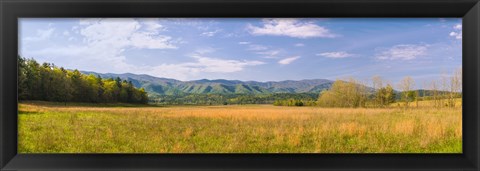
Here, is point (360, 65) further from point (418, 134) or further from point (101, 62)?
point (101, 62)

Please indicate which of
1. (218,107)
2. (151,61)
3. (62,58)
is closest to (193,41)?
(151,61)

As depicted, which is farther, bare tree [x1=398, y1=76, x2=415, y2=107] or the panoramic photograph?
bare tree [x1=398, y1=76, x2=415, y2=107]

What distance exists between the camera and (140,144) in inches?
89.7

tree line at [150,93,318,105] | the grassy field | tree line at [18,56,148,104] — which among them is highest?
tree line at [18,56,148,104]

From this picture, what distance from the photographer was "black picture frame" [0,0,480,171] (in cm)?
200

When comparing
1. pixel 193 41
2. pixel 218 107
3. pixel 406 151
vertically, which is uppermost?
pixel 193 41

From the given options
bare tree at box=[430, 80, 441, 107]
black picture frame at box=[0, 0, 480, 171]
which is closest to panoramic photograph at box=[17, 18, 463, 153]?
bare tree at box=[430, 80, 441, 107]

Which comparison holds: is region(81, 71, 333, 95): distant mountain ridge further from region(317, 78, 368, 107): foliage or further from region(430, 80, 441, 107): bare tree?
region(430, 80, 441, 107): bare tree

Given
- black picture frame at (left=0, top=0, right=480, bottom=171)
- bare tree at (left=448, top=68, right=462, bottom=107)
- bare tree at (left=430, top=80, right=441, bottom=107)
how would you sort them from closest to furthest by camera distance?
black picture frame at (left=0, top=0, right=480, bottom=171) < bare tree at (left=448, top=68, right=462, bottom=107) < bare tree at (left=430, top=80, right=441, bottom=107)

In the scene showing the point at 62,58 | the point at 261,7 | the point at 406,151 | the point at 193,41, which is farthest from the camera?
the point at 193,41

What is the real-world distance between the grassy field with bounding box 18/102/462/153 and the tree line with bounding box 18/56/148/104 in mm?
65

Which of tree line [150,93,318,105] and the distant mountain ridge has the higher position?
the distant mountain ridge

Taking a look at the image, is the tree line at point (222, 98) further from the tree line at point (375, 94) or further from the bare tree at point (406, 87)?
the bare tree at point (406, 87)

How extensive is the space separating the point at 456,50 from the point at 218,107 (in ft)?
5.74
